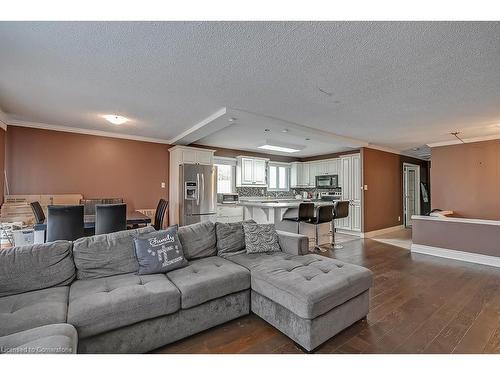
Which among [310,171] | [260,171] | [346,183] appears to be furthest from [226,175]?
[346,183]

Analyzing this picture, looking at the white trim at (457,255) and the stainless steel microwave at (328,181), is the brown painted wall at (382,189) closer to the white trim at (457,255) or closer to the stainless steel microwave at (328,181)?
the stainless steel microwave at (328,181)

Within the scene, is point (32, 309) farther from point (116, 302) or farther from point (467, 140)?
point (467, 140)

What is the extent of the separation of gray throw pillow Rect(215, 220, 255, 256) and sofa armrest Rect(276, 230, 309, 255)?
Answer: 0.53m

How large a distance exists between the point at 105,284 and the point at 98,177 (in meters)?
3.73

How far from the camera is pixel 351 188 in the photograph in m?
6.72

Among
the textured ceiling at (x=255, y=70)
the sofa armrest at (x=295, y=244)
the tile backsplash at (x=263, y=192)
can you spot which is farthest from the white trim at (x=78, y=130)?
the sofa armrest at (x=295, y=244)

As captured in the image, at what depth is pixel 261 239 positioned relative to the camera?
9.58 ft

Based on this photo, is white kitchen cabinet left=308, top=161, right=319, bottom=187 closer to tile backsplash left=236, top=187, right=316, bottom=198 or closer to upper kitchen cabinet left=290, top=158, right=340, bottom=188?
upper kitchen cabinet left=290, top=158, right=340, bottom=188

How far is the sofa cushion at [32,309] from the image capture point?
55.5 inches

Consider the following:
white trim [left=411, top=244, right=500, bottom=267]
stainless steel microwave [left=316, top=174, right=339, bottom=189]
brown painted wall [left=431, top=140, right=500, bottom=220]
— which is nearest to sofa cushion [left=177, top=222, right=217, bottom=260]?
white trim [left=411, top=244, right=500, bottom=267]

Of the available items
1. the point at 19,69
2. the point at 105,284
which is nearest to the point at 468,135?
the point at 105,284

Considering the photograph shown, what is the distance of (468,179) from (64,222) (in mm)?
7690

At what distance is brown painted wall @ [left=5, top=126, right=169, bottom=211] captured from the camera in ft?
14.0
